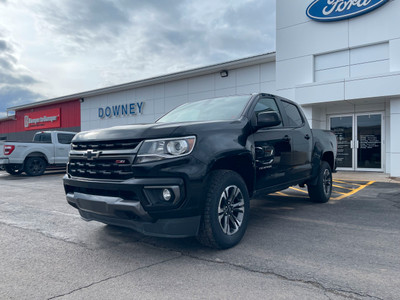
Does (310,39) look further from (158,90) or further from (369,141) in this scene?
(158,90)

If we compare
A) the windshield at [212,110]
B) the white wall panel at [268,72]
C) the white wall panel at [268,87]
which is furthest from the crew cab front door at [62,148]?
the windshield at [212,110]

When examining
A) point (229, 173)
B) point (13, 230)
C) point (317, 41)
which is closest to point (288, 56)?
point (317, 41)

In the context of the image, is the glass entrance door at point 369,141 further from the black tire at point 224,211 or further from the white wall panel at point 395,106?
the black tire at point 224,211

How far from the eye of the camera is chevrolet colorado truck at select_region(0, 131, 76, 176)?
12516mm

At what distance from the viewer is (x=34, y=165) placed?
1337 centimetres

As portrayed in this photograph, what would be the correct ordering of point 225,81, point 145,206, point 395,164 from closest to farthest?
1. point 145,206
2. point 395,164
3. point 225,81

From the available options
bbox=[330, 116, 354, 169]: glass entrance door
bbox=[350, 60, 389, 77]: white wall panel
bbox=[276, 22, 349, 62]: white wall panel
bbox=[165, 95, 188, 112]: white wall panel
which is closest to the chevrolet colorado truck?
bbox=[165, 95, 188, 112]: white wall panel

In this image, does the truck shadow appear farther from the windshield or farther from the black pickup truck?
the windshield

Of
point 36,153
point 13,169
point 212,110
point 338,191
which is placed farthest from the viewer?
point 13,169

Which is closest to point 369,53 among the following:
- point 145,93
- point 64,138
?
point 64,138

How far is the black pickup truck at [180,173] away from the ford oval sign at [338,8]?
31.7ft

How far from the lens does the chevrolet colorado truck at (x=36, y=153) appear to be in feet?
41.1

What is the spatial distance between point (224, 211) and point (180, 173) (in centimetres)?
78

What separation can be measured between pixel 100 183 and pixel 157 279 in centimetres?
118
